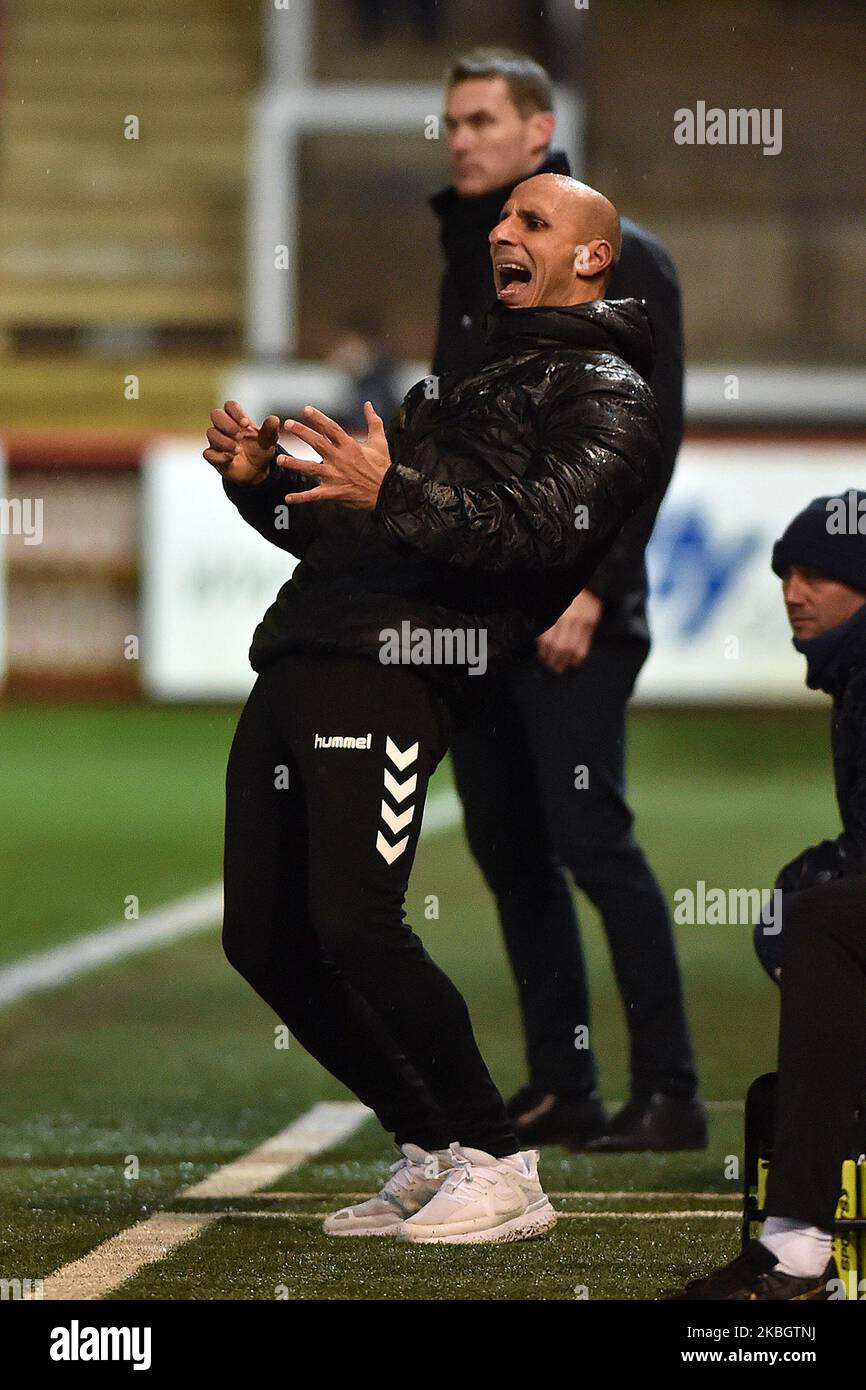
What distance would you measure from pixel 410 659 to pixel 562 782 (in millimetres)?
1026

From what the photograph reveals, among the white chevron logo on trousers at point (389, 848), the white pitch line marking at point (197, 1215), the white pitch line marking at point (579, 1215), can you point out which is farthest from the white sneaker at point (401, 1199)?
the white chevron logo on trousers at point (389, 848)

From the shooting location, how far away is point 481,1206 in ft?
12.2

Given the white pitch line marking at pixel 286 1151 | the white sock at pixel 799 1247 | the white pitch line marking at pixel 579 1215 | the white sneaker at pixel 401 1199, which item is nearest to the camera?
the white sock at pixel 799 1247

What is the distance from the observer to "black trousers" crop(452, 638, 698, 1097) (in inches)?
183

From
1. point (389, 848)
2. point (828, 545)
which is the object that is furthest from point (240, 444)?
point (828, 545)

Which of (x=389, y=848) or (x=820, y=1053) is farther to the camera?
(x=389, y=848)

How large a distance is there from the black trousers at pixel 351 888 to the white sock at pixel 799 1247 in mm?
654

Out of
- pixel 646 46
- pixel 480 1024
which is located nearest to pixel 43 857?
pixel 480 1024

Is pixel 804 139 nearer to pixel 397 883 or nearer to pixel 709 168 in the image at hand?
pixel 709 168

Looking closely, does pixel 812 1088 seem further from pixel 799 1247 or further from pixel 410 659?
pixel 410 659

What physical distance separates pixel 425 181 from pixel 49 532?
4496mm

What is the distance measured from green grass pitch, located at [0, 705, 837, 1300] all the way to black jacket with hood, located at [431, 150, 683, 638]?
1.07 metres

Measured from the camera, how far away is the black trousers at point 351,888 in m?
3.62

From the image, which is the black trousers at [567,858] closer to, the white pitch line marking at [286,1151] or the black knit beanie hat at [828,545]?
the white pitch line marking at [286,1151]
